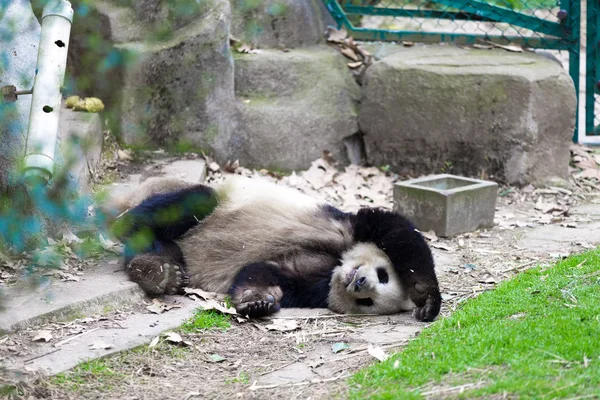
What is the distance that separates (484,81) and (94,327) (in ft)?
16.8

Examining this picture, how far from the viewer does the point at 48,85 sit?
8.13 feet

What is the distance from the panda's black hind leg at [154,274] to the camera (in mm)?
5141

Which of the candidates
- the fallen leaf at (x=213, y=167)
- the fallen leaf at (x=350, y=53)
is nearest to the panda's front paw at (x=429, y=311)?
the fallen leaf at (x=213, y=167)

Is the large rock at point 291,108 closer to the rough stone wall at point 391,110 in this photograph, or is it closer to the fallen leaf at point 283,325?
the rough stone wall at point 391,110

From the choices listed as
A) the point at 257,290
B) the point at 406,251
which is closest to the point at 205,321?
the point at 257,290

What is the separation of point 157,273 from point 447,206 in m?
2.73

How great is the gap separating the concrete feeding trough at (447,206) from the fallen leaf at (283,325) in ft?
7.47

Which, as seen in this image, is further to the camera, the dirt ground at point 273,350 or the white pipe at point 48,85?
the dirt ground at point 273,350

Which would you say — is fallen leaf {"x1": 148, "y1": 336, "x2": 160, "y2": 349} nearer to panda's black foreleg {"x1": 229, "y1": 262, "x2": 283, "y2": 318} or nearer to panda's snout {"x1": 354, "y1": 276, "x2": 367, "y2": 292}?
panda's black foreleg {"x1": 229, "y1": 262, "x2": 283, "y2": 318}

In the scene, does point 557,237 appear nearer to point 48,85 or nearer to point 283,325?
point 283,325

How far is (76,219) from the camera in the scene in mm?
2383

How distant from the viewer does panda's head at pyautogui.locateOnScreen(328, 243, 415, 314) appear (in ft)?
17.0

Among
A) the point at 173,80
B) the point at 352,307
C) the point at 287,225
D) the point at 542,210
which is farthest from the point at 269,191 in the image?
the point at 542,210

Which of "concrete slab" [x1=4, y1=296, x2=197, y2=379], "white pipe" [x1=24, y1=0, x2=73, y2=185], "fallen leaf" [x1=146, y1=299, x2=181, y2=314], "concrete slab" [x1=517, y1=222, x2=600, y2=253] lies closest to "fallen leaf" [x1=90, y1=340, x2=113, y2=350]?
"concrete slab" [x1=4, y1=296, x2=197, y2=379]
